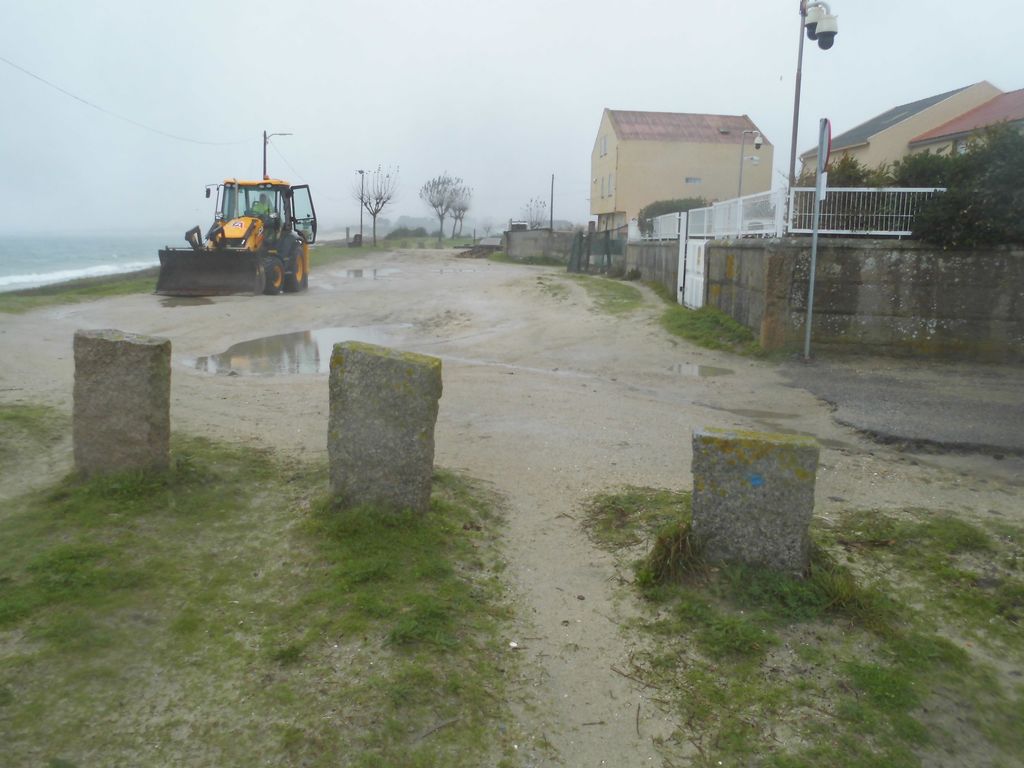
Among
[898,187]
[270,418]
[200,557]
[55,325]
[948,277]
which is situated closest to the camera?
[200,557]

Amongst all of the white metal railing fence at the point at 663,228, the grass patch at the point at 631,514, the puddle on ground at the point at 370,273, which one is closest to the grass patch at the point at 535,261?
the puddle on ground at the point at 370,273

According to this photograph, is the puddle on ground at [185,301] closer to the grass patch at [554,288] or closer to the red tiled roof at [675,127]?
the grass patch at [554,288]

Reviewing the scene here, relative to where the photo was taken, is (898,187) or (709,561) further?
(898,187)

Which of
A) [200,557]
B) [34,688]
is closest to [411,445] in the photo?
[200,557]

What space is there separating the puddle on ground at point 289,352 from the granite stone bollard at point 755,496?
20.3ft

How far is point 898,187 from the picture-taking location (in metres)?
12.8

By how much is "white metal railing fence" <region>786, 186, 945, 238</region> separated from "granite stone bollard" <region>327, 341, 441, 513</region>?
9.01m

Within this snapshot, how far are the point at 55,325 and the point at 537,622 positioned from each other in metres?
14.9

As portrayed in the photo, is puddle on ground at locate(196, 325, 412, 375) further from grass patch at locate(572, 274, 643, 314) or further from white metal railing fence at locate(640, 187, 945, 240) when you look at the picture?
white metal railing fence at locate(640, 187, 945, 240)

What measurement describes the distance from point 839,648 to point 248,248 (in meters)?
20.8

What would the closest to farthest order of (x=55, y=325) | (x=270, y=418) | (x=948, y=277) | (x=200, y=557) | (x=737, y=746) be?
(x=737, y=746) < (x=200, y=557) < (x=270, y=418) < (x=948, y=277) < (x=55, y=325)

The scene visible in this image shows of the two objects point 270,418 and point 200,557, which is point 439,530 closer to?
point 200,557

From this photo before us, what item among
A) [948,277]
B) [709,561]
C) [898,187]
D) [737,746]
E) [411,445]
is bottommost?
[737,746]

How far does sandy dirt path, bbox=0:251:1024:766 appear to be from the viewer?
4.04 m
